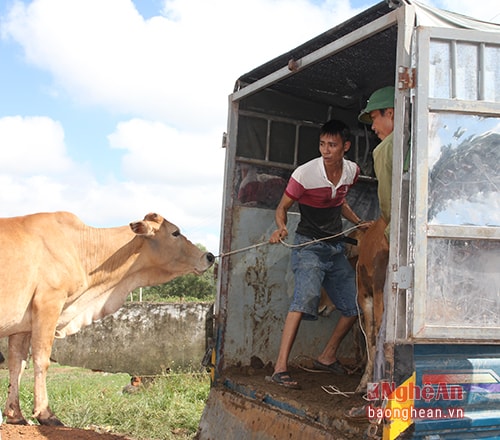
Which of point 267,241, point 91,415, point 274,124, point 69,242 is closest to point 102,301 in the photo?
point 69,242

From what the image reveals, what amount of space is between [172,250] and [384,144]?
328 centimetres

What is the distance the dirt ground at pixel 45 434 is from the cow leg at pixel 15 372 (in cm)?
46

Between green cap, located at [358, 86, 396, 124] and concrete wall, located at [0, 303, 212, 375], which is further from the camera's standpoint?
concrete wall, located at [0, 303, 212, 375]

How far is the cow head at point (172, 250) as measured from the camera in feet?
21.7

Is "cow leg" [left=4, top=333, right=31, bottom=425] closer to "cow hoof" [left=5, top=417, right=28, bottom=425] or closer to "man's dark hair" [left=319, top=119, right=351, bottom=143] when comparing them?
"cow hoof" [left=5, top=417, right=28, bottom=425]

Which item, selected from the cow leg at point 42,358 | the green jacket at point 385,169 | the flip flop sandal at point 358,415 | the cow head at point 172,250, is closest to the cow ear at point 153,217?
the cow head at point 172,250

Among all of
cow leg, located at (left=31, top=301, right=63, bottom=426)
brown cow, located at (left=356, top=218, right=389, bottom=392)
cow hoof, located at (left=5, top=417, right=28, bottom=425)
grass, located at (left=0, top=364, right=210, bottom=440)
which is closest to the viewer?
brown cow, located at (left=356, top=218, right=389, bottom=392)

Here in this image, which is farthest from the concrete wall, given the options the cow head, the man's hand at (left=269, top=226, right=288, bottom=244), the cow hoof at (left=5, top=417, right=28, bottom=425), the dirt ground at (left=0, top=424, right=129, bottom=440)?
the man's hand at (left=269, top=226, right=288, bottom=244)

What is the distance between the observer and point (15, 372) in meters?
5.80

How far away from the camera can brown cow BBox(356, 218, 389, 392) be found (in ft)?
14.3

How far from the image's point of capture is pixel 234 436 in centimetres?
468

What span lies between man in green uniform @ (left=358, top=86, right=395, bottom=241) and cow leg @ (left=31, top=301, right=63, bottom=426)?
123 inches

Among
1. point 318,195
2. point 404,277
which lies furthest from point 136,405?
point 404,277

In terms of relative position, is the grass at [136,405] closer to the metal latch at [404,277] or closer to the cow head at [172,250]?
the cow head at [172,250]
